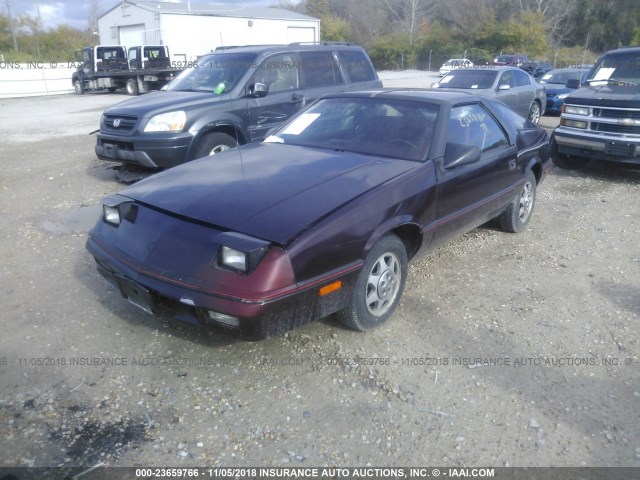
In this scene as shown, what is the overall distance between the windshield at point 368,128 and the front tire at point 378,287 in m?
0.80

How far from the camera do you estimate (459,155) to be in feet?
13.0

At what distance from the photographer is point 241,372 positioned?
3162mm

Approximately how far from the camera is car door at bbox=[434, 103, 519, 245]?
13.3ft

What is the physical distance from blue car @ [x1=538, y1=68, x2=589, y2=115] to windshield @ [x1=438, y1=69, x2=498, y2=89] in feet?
12.9

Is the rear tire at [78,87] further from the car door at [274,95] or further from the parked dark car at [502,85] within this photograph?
the car door at [274,95]

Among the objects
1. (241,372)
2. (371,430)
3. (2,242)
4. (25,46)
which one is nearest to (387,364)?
(371,430)

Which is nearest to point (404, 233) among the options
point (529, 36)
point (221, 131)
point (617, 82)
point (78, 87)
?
point (221, 131)

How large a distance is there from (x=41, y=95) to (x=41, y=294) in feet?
90.3

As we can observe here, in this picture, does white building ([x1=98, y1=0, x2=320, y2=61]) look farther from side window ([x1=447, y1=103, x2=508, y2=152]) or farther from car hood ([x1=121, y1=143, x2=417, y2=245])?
car hood ([x1=121, y1=143, x2=417, y2=245])

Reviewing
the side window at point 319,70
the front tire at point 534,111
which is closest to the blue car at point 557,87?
the front tire at point 534,111

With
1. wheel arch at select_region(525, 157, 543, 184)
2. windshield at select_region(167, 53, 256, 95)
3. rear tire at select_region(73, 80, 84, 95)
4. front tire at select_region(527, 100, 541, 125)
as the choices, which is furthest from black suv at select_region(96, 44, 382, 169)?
rear tire at select_region(73, 80, 84, 95)

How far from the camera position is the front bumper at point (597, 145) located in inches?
287

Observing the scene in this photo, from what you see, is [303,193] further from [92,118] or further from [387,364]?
[92,118]

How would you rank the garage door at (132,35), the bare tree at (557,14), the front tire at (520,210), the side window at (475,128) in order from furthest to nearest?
the bare tree at (557,14) → the garage door at (132,35) → the front tire at (520,210) → the side window at (475,128)
